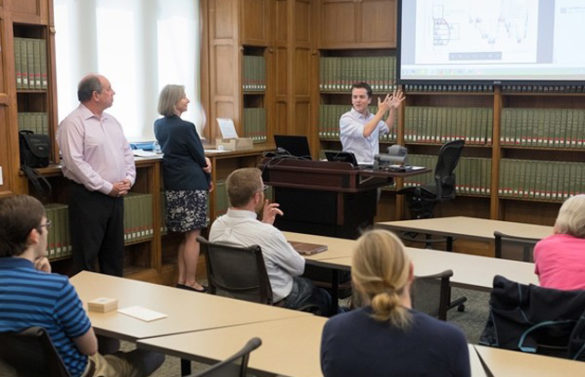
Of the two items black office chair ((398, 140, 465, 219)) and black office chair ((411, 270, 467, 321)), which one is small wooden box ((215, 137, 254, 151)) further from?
black office chair ((411, 270, 467, 321))

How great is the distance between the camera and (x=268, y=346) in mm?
2605

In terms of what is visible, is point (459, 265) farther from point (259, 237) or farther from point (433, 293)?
point (259, 237)

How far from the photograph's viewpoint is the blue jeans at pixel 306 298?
3.75 meters

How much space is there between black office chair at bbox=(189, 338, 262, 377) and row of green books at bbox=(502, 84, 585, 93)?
524 cm

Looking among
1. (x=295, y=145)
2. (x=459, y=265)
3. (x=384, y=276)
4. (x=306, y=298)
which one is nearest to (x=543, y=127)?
(x=295, y=145)

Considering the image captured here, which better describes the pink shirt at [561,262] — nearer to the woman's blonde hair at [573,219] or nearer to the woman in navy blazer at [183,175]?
the woman's blonde hair at [573,219]

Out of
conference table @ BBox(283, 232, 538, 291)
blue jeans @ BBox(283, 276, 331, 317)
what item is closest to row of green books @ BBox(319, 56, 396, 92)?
conference table @ BBox(283, 232, 538, 291)

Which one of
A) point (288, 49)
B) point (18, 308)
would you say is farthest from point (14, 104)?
point (288, 49)

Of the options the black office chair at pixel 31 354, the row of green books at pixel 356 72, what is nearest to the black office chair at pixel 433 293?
the black office chair at pixel 31 354

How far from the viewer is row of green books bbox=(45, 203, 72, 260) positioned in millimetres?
5176

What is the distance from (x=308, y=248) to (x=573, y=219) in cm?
147

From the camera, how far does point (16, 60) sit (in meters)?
4.93

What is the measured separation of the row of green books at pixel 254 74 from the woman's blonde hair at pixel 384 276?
5308 mm

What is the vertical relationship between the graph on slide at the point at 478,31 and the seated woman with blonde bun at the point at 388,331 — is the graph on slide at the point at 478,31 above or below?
above
